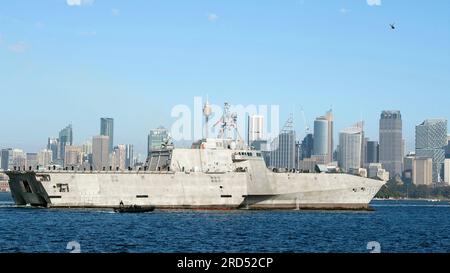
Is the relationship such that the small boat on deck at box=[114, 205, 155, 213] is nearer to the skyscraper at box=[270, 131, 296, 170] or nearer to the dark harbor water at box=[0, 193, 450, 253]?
the dark harbor water at box=[0, 193, 450, 253]

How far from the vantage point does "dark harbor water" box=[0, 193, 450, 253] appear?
1554 inches

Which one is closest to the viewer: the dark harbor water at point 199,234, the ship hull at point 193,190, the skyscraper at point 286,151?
the dark harbor water at point 199,234

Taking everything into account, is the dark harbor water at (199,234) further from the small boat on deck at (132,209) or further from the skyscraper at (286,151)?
the skyscraper at (286,151)

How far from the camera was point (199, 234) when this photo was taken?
47469 millimetres

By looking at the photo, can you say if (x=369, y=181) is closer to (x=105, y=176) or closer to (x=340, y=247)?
(x=105, y=176)

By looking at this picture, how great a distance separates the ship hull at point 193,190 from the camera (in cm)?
7244

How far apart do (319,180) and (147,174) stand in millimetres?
18686

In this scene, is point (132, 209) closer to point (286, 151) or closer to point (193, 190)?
point (193, 190)

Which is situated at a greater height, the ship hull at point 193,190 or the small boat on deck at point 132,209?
the ship hull at point 193,190

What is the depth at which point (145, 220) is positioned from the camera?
196 ft

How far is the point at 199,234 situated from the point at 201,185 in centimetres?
2875

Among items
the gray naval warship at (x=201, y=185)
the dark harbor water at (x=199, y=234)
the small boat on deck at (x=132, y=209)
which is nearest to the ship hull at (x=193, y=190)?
the gray naval warship at (x=201, y=185)

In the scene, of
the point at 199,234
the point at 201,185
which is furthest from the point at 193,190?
the point at 199,234

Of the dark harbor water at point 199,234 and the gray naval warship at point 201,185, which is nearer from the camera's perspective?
the dark harbor water at point 199,234
